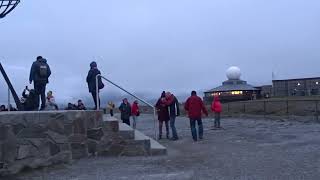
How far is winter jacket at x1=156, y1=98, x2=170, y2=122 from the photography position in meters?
20.1

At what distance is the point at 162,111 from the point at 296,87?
2381 inches

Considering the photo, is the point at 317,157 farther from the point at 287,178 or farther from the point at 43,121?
the point at 43,121

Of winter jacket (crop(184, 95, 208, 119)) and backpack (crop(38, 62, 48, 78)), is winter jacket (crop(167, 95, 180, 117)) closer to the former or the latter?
winter jacket (crop(184, 95, 208, 119))

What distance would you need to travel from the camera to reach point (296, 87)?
7794cm

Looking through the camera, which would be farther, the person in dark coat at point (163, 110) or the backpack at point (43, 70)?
the person in dark coat at point (163, 110)

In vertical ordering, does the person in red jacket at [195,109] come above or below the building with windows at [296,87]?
below

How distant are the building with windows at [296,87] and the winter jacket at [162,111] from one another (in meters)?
54.1

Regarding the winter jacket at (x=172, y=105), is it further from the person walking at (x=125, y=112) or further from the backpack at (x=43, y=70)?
the backpack at (x=43, y=70)

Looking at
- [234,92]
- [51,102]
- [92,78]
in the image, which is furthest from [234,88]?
[92,78]

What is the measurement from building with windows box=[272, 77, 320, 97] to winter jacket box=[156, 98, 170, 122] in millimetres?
54092

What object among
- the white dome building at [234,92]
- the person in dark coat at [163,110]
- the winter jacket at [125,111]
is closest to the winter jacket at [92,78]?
the person in dark coat at [163,110]

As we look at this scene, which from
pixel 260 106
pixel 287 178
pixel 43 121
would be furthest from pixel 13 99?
pixel 260 106

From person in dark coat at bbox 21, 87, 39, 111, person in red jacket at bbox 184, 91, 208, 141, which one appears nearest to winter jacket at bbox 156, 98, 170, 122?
person in red jacket at bbox 184, 91, 208, 141

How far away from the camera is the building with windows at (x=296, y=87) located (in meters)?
73.9
